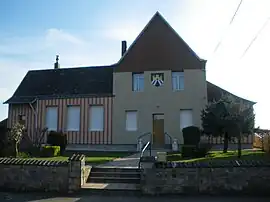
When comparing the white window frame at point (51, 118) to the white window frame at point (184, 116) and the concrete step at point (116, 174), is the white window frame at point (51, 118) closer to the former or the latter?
the white window frame at point (184, 116)

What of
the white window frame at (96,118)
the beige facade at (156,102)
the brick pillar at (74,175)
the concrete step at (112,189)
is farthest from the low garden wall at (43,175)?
the white window frame at (96,118)

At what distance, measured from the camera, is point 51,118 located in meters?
24.0

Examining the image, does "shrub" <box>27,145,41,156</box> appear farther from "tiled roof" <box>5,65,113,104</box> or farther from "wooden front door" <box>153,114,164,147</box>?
"wooden front door" <box>153,114,164,147</box>

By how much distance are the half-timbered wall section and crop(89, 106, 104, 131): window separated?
0.18m

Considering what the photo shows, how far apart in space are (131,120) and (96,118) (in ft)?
8.41

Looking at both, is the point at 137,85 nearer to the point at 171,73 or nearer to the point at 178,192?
the point at 171,73

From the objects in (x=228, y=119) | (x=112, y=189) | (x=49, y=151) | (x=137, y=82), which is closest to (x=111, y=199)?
(x=112, y=189)

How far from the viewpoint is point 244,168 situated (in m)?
9.55

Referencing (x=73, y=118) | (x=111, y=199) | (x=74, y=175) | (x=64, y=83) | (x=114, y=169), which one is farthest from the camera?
(x=64, y=83)

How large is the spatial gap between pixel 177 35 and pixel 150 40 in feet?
6.46

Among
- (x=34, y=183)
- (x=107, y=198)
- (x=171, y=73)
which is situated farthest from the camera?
(x=171, y=73)

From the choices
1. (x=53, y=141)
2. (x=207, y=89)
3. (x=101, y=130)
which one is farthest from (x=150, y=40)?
(x=53, y=141)

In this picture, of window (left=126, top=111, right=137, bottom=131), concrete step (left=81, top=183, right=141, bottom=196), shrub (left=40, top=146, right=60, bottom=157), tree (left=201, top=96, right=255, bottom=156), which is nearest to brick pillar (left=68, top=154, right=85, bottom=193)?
concrete step (left=81, top=183, right=141, bottom=196)

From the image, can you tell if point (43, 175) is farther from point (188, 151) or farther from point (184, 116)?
point (184, 116)
